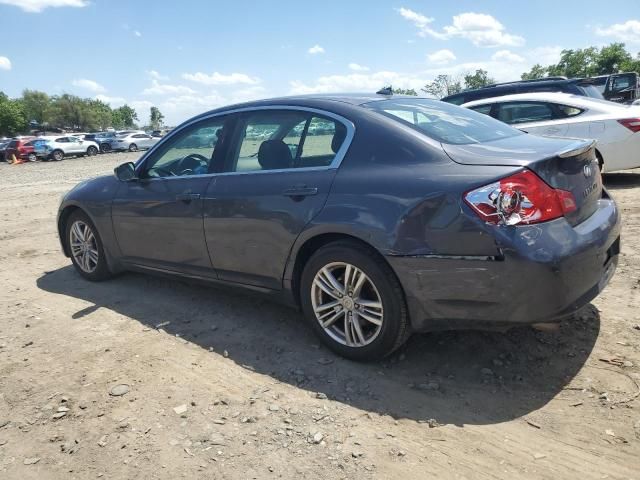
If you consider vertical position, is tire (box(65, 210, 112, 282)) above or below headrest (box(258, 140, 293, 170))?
below

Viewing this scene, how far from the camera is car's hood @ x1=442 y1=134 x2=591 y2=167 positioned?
9.24 feet

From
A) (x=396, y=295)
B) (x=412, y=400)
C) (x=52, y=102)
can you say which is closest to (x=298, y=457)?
(x=412, y=400)

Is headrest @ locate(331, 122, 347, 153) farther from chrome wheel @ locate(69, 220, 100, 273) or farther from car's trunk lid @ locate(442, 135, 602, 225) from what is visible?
chrome wheel @ locate(69, 220, 100, 273)

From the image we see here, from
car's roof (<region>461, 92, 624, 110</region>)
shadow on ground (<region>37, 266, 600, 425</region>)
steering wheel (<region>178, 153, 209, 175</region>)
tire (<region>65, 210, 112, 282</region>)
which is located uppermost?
car's roof (<region>461, 92, 624, 110</region>)

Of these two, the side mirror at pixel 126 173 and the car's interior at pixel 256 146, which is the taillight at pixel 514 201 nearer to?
the car's interior at pixel 256 146

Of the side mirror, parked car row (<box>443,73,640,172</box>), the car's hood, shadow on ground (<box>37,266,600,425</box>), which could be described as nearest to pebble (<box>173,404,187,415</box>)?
shadow on ground (<box>37,266,600,425</box>)

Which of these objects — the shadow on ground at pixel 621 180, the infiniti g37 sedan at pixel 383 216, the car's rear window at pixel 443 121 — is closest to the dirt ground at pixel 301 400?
the infiniti g37 sedan at pixel 383 216

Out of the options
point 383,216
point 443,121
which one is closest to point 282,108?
point 443,121

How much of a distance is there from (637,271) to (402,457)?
3076 mm

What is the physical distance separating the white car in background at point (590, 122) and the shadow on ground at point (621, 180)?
614mm

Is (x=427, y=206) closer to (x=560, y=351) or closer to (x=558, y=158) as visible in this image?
(x=558, y=158)

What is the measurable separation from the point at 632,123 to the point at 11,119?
9403cm

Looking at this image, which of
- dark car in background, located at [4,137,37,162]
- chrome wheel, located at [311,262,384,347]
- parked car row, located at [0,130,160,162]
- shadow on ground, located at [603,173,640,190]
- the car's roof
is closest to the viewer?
chrome wheel, located at [311,262,384,347]

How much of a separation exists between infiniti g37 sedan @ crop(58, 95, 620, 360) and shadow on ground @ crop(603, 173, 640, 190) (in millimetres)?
5528
